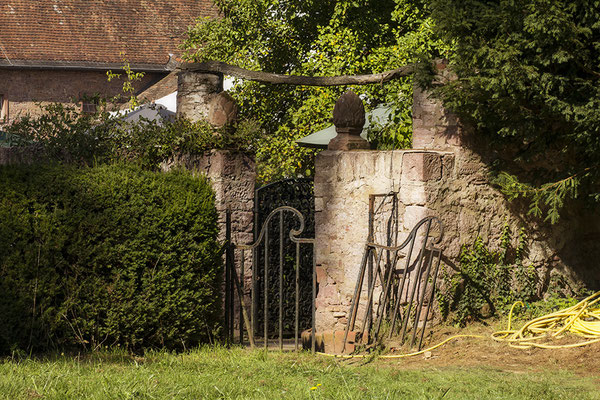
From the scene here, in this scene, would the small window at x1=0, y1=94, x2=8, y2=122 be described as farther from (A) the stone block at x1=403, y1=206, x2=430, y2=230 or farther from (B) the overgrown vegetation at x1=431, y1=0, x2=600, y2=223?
(B) the overgrown vegetation at x1=431, y1=0, x2=600, y2=223

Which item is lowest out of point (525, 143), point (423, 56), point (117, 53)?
point (525, 143)

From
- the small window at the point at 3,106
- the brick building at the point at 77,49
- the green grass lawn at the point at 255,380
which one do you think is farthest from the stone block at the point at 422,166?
the small window at the point at 3,106

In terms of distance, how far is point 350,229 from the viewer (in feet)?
25.8

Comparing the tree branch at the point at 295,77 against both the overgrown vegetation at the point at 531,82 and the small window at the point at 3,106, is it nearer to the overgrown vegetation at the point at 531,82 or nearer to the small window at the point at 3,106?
the overgrown vegetation at the point at 531,82

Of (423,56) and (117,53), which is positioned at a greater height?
(117,53)

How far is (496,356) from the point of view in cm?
691

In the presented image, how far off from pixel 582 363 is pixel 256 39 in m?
10.8

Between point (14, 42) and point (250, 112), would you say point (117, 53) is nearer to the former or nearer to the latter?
point (14, 42)

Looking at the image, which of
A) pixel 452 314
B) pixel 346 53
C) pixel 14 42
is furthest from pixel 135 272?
pixel 14 42

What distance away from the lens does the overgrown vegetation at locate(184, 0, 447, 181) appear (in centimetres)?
1401

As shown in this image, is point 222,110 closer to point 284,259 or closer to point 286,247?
point 286,247

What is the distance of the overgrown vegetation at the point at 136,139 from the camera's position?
8930 millimetres

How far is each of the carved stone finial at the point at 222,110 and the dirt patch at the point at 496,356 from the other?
318 cm

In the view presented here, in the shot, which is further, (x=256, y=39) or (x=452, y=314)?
(x=256, y=39)
